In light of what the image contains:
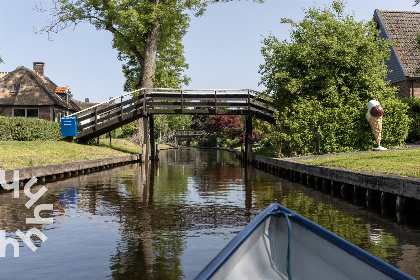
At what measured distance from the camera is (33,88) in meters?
46.8

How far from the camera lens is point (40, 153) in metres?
23.2

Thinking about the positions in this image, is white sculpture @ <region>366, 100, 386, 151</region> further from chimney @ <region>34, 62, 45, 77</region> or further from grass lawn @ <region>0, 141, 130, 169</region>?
chimney @ <region>34, 62, 45, 77</region>

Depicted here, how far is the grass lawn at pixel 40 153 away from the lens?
1895 centimetres

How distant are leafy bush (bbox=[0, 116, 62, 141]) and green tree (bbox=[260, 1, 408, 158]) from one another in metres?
15.1

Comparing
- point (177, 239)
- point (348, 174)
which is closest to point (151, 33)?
point (348, 174)

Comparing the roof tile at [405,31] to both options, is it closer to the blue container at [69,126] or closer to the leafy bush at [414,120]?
the leafy bush at [414,120]

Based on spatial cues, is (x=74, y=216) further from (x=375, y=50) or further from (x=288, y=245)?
(x=375, y=50)

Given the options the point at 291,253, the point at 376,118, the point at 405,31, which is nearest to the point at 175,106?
the point at 376,118

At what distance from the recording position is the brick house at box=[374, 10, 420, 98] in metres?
34.2

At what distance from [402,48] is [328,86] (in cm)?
1386

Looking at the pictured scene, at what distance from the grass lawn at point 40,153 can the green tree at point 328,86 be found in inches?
439

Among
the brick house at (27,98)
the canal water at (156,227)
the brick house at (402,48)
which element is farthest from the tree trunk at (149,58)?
the canal water at (156,227)

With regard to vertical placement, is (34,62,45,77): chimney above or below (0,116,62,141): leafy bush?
above

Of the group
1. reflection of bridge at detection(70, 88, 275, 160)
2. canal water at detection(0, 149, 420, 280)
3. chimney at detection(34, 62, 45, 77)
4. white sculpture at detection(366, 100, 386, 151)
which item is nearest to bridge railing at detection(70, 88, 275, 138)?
reflection of bridge at detection(70, 88, 275, 160)
